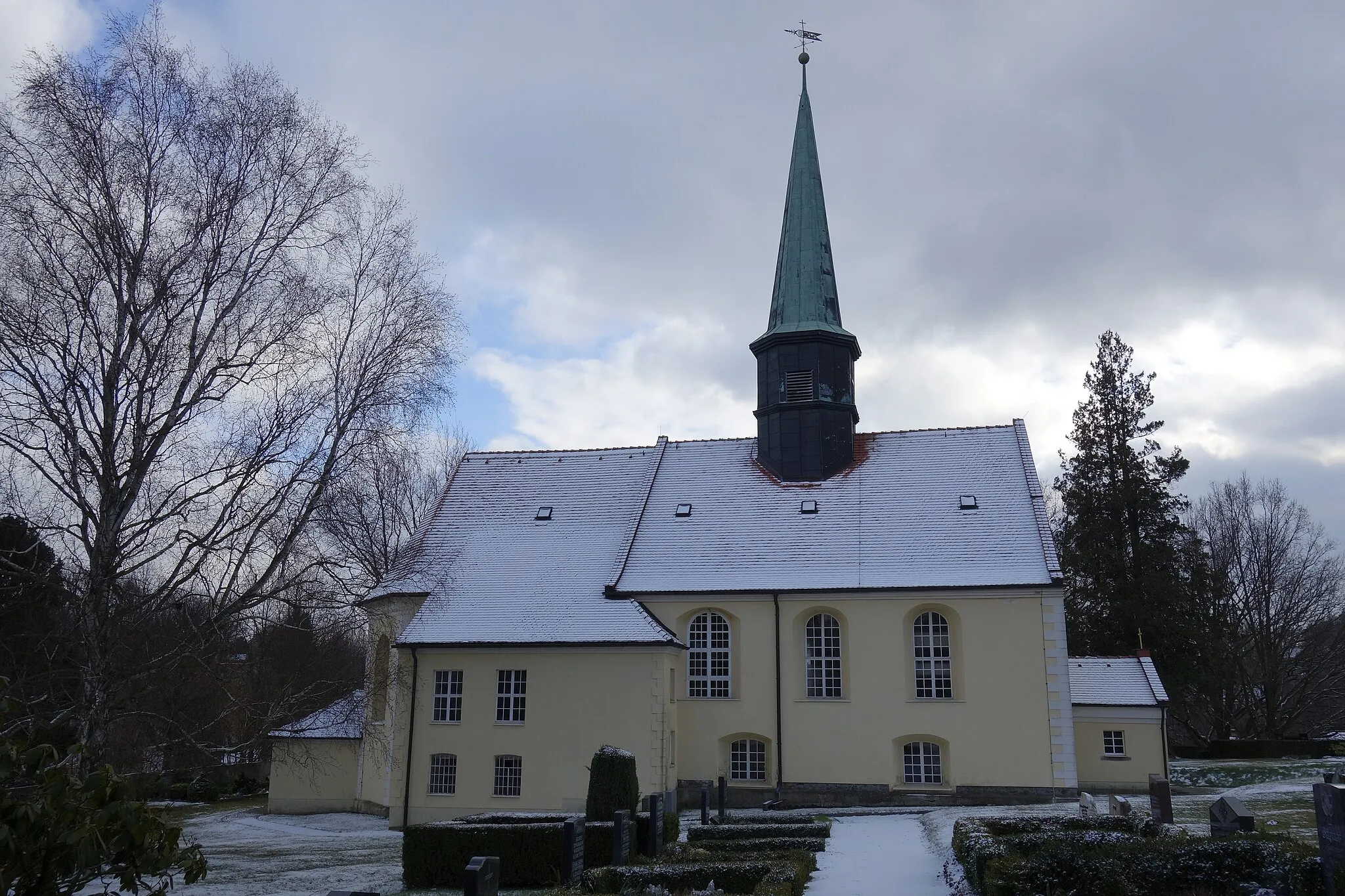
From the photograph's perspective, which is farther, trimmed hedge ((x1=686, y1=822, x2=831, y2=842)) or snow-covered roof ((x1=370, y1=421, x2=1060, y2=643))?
snow-covered roof ((x1=370, y1=421, x2=1060, y2=643))

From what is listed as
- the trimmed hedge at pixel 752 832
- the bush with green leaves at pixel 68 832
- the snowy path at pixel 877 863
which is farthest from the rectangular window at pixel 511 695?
the bush with green leaves at pixel 68 832

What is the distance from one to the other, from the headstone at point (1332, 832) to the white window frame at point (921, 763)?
14015 millimetres

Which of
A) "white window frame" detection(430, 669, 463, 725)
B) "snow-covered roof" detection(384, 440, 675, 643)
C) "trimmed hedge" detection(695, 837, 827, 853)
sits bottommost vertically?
"trimmed hedge" detection(695, 837, 827, 853)

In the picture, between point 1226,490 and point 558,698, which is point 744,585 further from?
point 1226,490

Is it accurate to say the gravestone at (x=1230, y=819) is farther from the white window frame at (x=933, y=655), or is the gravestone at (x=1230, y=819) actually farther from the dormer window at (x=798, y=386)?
the dormer window at (x=798, y=386)

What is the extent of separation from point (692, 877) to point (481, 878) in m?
3.77

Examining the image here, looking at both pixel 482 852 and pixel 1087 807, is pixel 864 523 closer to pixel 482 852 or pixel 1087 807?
pixel 1087 807

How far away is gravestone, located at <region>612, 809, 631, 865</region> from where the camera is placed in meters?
14.5

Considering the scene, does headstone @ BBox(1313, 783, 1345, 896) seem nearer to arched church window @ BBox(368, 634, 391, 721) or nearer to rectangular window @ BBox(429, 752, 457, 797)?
arched church window @ BBox(368, 634, 391, 721)

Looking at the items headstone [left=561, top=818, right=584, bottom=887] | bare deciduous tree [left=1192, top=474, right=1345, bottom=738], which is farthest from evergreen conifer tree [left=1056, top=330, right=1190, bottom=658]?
headstone [left=561, top=818, right=584, bottom=887]

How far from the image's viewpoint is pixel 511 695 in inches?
960

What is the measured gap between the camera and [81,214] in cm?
1463

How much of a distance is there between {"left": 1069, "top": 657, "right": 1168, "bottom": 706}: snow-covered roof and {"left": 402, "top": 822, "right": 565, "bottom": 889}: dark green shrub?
1829 cm

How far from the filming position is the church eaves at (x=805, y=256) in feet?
95.1
